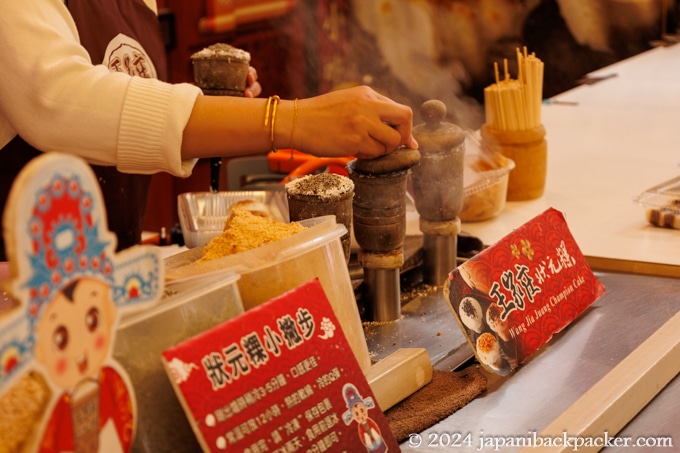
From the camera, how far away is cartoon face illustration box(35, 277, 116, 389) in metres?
0.75

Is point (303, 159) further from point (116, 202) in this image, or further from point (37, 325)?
point (37, 325)

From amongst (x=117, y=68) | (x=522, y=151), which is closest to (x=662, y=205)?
(x=522, y=151)

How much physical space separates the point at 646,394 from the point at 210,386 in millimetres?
702

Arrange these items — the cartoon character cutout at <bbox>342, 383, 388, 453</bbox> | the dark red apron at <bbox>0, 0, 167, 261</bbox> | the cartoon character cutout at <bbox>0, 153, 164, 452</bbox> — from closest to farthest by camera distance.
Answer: the cartoon character cutout at <bbox>0, 153, 164, 452</bbox> → the cartoon character cutout at <bbox>342, 383, 388, 453</bbox> → the dark red apron at <bbox>0, 0, 167, 261</bbox>

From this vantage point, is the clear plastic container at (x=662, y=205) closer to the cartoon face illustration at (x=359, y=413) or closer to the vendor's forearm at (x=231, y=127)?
the vendor's forearm at (x=231, y=127)

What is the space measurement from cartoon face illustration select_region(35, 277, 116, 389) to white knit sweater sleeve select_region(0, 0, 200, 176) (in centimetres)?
55

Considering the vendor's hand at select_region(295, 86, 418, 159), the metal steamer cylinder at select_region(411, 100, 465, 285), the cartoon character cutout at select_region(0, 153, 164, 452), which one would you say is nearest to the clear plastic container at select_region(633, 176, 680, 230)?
the metal steamer cylinder at select_region(411, 100, 465, 285)

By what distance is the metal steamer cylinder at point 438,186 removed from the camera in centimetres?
161

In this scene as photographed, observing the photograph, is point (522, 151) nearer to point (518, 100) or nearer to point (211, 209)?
point (518, 100)

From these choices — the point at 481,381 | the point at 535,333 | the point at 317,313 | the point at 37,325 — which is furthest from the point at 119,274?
the point at 535,333

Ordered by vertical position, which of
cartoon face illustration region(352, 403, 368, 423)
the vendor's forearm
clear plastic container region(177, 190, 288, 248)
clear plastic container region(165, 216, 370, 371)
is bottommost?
cartoon face illustration region(352, 403, 368, 423)

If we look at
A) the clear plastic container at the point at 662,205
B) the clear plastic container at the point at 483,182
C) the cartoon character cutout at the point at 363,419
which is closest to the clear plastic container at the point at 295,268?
the cartoon character cutout at the point at 363,419

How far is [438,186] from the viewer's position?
1.66 meters

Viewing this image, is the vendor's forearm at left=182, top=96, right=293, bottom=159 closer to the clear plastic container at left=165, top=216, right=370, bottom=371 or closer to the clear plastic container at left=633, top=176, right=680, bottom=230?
the clear plastic container at left=165, top=216, right=370, bottom=371
